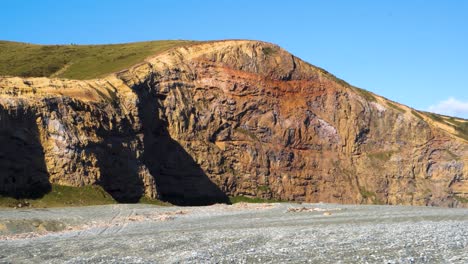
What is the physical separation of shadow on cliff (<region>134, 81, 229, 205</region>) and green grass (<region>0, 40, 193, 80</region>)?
25.3 feet

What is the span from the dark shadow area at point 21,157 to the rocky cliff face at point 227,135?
0.36 feet

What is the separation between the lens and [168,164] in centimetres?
7081

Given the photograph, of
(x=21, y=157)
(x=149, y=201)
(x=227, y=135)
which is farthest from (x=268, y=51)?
(x=21, y=157)

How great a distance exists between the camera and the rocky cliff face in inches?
2132

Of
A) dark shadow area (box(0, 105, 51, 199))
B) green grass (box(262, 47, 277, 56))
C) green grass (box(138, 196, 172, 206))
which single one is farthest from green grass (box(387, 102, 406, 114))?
dark shadow area (box(0, 105, 51, 199))

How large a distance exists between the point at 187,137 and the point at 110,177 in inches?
731

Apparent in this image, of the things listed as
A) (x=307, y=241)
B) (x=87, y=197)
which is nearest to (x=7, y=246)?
(x=307, y=241)

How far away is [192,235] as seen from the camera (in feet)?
94.6

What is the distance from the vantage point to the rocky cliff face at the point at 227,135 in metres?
54.2

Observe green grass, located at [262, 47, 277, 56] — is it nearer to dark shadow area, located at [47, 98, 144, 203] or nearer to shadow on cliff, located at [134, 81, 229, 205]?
shadow on cliff, located at [134, 81, 229, 205]

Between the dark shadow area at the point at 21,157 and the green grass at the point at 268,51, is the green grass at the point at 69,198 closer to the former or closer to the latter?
the dark shadow area at the point at 21,157

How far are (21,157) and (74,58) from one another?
47817mm

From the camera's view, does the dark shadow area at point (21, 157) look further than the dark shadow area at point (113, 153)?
No

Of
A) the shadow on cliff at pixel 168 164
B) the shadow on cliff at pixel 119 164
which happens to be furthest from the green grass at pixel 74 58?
the shadow on cliff at pixel 119 164
